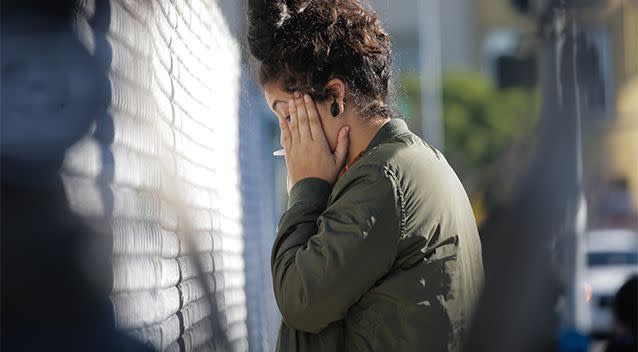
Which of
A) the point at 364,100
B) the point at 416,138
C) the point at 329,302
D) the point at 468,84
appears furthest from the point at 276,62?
the point at 468,84

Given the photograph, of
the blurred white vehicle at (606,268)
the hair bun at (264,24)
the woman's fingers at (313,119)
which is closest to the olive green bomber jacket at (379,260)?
the woman's fingers at (313,119)

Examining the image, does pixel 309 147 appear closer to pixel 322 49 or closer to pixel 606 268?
pixel 322 49

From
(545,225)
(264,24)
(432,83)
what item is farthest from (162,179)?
(432,83)

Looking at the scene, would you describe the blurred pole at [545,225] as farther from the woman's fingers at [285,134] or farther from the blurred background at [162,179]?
the woman's fingers at [285,134]

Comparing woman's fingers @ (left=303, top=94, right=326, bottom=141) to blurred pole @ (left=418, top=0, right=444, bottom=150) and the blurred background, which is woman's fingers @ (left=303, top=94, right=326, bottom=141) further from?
blurred pole @ (left=418, top=0, right=444, bottom=150)

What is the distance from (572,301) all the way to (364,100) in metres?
0.66

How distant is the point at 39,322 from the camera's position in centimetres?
179

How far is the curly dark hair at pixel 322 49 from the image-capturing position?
2250mm

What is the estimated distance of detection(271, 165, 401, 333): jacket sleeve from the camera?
1980 mm

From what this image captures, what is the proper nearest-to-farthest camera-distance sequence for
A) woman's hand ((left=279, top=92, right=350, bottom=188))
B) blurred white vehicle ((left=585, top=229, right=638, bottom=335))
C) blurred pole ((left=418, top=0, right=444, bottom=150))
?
blurred white vehicle ((left=585, top=229, right=638, bottom=335)), woman's hand ((left=279, top=92, right=350, bottom=188)), blurred pole ((left=418, top=0, right=444, bottom=150))

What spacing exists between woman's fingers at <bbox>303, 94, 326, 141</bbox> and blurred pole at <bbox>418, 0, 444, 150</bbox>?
A: 8527 mm

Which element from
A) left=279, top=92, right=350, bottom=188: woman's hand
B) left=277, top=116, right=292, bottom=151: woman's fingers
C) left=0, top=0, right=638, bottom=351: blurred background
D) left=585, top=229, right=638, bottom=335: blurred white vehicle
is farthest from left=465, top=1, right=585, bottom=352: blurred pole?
left=277, top=116, right=292, bottom=151: woman's fingers

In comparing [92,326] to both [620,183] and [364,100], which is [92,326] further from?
[620,183]

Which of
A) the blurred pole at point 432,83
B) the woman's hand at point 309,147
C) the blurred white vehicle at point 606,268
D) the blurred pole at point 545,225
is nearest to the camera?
the blurred pole at point 545,225
